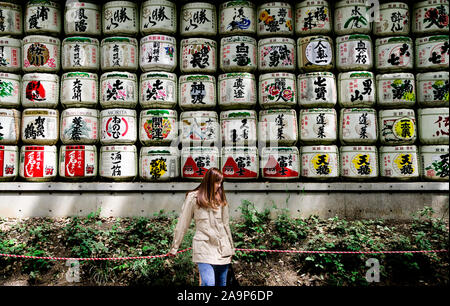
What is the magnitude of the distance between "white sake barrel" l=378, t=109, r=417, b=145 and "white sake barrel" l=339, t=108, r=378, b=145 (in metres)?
0.18

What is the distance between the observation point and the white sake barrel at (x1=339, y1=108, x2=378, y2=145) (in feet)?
19.0

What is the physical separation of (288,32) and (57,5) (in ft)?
13.2

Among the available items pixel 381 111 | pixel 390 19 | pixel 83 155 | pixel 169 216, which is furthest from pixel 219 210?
pixel 390 19

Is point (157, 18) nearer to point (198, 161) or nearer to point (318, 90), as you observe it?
point (198, 161)

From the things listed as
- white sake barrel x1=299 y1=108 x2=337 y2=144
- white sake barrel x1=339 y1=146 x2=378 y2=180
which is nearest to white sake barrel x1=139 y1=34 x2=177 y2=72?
white sake barrel x1=299 y1=108 x2=337 y2=144

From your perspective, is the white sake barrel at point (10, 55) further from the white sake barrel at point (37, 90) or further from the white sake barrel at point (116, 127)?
the white sake barrel at point (116, 127)

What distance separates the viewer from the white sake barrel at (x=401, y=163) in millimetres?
5762

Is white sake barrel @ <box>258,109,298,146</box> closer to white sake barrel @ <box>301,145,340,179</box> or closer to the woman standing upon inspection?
white sake barrel @ <box>301,145,340,179</box>

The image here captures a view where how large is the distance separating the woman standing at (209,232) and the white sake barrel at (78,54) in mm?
3909

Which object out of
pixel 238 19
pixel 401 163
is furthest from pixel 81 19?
pixel 401 163

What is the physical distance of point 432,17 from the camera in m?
5.98

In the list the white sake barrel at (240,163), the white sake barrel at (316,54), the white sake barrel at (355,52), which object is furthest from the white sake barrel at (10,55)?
the white sake barrel at (355,52)

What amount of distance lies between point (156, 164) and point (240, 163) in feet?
4.54

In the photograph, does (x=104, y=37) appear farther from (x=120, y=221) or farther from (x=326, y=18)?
(x=326, y=18)
